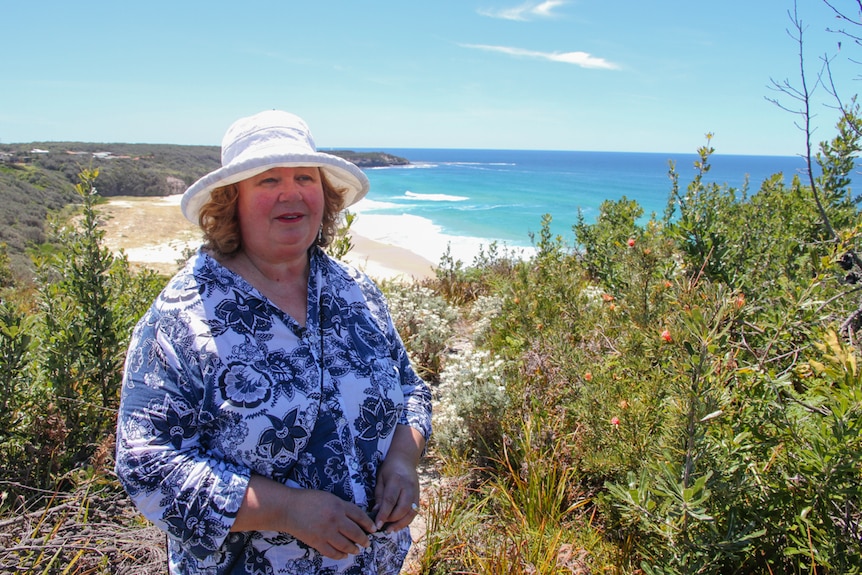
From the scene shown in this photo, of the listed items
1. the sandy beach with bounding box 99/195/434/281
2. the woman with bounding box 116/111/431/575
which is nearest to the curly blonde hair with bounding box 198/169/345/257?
the woman with bounding box 116/111/431/575

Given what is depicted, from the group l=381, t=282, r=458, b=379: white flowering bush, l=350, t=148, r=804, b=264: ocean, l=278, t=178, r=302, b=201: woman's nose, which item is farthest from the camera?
l=350, t=148, r=804, b=264: ocean

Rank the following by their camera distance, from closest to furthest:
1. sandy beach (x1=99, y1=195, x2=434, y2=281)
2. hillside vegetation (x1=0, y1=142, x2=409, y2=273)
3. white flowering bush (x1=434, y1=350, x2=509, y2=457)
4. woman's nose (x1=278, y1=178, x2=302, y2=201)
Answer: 1. woman's nose (x1=278, y1=178, x2=302, y2=201)
2. white flowering bush (x1=434, y1=350, x2=509, y2=457)
3. sandy beach (x1=99, y1=195, x2=434, y2=281)
4. hillside vegetation (x1=0, y1=142, x2=409, y2=273)

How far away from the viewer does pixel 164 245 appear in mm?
17703

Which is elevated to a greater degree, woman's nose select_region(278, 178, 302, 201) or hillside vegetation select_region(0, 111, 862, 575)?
woman's nose select_region(278, 178, 302, 201)

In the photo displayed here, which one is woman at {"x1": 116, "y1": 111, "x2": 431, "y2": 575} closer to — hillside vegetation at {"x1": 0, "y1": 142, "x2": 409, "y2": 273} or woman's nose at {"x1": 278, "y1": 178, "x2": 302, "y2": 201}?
woman's nose at {"x1": 278, "y1": 178, "x2": 302, "y2": 201}

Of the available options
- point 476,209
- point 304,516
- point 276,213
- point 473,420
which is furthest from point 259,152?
point 476,209

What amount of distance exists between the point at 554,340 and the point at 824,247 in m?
2.07

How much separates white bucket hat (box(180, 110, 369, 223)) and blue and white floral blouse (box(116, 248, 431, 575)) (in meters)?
0.24

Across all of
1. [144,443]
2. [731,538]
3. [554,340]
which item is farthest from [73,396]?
[731,538]

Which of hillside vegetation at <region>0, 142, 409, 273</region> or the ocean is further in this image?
the ocean

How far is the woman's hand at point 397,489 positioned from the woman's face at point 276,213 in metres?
0.79

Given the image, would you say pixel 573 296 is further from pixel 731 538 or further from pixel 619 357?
pixel 731 538

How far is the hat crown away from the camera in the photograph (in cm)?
179

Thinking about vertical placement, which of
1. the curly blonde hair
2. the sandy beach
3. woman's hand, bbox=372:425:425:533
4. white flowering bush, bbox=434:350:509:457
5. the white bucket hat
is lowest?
the sandy beach
